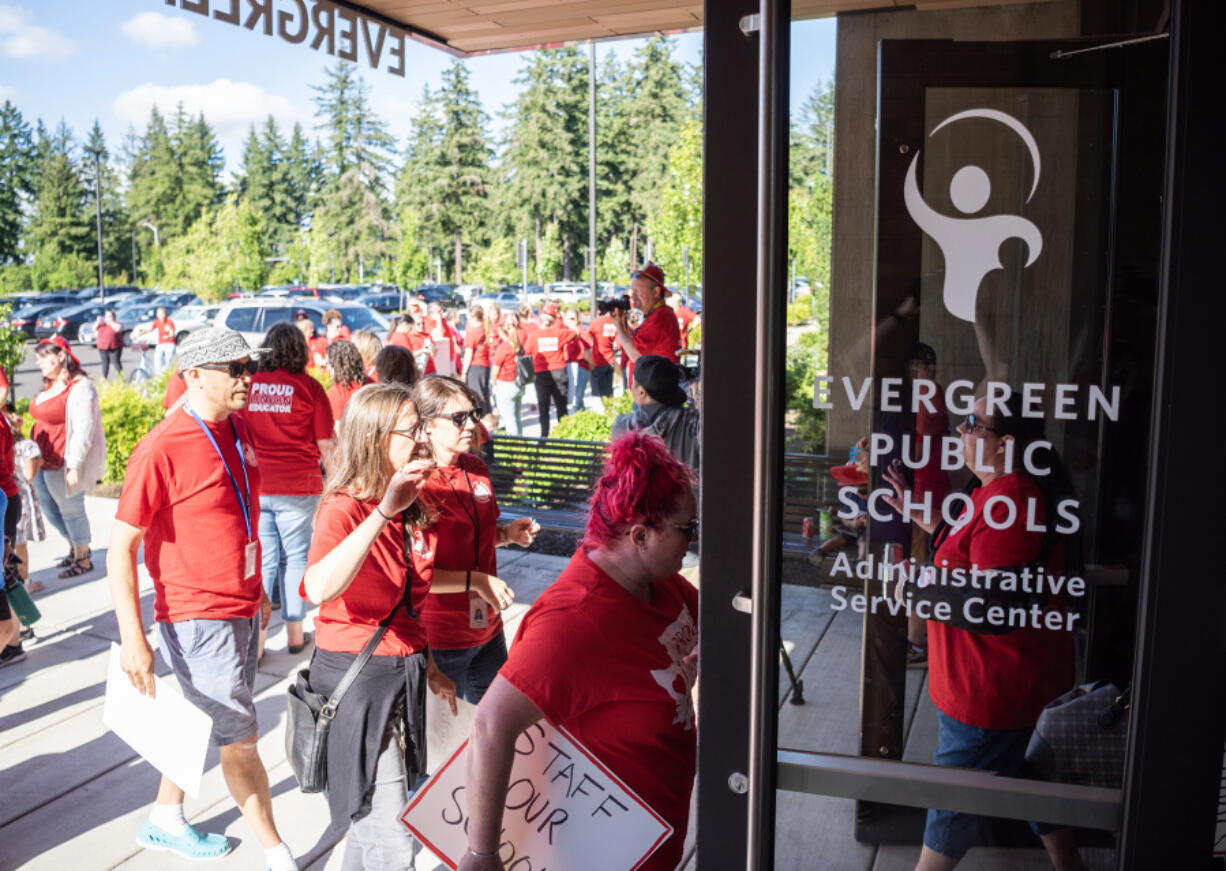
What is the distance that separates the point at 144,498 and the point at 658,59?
67002mm

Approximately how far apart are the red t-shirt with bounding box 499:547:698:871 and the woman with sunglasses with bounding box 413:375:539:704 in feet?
4.59

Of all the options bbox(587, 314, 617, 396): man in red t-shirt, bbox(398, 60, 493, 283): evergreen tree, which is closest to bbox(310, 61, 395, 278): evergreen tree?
bbox(398, 60, 493, 283): evergreen tree

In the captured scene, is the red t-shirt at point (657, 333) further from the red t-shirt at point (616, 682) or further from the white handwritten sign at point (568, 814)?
the white handwritten sign at point (568, 814)

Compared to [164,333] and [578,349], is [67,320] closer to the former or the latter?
[164,333]

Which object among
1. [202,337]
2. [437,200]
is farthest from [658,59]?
[202,337]

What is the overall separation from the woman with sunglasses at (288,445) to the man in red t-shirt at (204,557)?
6.88 ft

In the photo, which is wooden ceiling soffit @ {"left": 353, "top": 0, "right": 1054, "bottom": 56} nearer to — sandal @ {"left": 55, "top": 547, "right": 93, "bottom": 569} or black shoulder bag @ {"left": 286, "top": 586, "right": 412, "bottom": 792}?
black shoulder bag @ {"left": 286, "top": 586, "right": 412, "bottom": 792}

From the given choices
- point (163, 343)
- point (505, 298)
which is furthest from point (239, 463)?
point (505, 298)

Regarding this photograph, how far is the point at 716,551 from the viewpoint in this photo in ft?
5.46

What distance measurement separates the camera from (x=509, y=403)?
15.2 m

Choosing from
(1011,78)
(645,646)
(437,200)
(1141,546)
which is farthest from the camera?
(437,200)

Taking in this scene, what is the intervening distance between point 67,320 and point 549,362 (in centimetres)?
3111

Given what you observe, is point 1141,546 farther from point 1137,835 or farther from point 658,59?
point 658,59

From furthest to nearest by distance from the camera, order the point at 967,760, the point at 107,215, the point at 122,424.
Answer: the point at 107,215, the point at 122,424, the point at 967,760
